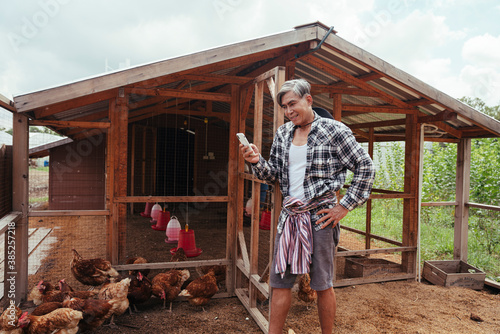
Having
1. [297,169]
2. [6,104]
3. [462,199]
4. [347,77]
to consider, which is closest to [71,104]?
[6,104]

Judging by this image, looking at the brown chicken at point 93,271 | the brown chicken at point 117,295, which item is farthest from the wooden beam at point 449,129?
the brown chicken at point 93,271

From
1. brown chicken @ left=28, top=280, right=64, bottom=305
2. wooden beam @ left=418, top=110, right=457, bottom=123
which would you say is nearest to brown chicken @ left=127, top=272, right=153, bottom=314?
brown chicken @ left=28, top=280, right=64, bottom=305

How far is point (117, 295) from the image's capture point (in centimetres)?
290

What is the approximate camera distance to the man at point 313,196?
6.50ft

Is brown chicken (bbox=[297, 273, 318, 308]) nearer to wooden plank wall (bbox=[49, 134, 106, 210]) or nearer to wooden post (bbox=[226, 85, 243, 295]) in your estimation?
wooden post (bbox=[226, 85, 243, 295])

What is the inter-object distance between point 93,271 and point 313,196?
2.40 m

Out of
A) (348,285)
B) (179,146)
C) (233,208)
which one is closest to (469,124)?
(348,285)

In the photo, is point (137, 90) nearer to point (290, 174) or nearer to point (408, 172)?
point (290, 174)

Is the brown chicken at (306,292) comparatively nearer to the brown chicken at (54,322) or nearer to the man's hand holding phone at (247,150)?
the man's hand holding phone at (247,150)

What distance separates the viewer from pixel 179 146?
9453mm

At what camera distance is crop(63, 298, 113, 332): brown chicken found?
8.71 feet

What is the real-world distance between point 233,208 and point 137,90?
5.47 feet

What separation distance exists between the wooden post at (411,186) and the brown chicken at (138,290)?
3.54 meters

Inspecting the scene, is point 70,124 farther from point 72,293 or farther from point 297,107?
point 297,107
